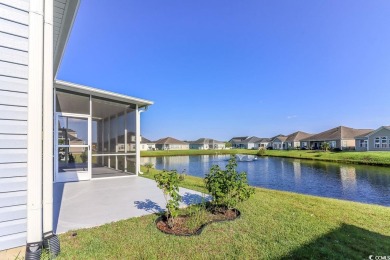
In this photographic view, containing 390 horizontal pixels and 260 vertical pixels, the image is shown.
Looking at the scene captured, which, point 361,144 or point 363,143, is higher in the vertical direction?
point 363,143

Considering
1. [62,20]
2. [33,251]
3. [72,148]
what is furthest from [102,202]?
[62,20]

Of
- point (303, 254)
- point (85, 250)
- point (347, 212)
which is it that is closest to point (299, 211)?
point (347, 212)

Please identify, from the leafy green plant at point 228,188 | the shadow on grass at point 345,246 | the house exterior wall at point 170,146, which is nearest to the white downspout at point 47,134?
the leafy green plant at point 228,188

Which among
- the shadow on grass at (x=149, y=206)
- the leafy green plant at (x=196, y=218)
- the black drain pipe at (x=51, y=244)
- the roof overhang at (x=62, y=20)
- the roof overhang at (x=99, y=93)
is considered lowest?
the shadow on grass at (x=149, y=206)

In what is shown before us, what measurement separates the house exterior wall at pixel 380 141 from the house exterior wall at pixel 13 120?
130 ft

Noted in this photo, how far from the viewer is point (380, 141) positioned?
29.7 metres

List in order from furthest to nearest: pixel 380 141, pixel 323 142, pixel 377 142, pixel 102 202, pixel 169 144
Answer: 1. pixel 169 144
2. pixel 323 142
3. pixel 377 142
4. pixel 380 141
5. pixel 102 202

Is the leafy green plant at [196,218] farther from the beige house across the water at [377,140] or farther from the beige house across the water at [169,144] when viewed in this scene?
the beige house across the water at [169,144]

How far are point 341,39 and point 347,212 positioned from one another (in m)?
11.4

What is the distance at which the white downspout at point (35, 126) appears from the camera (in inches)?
89.8

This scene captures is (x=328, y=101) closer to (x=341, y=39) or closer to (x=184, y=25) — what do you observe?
(x=341, y=39)

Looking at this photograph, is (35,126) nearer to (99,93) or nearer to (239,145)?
(99,93)

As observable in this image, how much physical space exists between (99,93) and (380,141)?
3847 centimetres

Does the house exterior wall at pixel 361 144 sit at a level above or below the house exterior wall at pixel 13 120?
below
